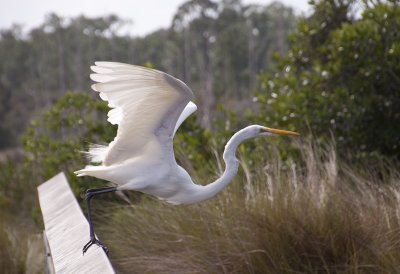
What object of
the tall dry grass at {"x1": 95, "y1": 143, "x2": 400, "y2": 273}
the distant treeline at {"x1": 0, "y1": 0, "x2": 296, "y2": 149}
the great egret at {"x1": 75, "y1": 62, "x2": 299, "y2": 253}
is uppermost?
the distant treeline at {"x1": 0, "y1": 0, "x2": 296, "y2": 149}

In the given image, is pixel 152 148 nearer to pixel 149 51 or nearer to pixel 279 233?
pixel 279 233

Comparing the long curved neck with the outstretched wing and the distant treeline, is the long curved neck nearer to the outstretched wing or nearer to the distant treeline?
the outstretched wing

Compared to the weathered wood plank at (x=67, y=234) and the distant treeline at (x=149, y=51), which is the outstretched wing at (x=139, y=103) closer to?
the weathered wood plank at (x=67, y=234)

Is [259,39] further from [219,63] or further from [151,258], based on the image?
[151,258]

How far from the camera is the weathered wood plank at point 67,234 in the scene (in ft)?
11.5

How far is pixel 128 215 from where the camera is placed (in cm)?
586

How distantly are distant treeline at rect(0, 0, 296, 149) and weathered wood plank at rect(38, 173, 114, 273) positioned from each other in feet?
90.8

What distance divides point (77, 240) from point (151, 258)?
0.74m

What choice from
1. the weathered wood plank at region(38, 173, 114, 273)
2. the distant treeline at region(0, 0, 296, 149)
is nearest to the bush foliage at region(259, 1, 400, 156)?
the weathered wood plank at region(38, 173, 114, 273)

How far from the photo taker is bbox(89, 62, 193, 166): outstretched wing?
13.7 ft

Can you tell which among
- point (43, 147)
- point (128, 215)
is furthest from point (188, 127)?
point (128, 215)

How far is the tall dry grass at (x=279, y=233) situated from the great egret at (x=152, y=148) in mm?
352

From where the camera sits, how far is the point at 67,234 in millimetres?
4480

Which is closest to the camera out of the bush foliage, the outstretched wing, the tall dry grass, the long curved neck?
the outstretched wing
